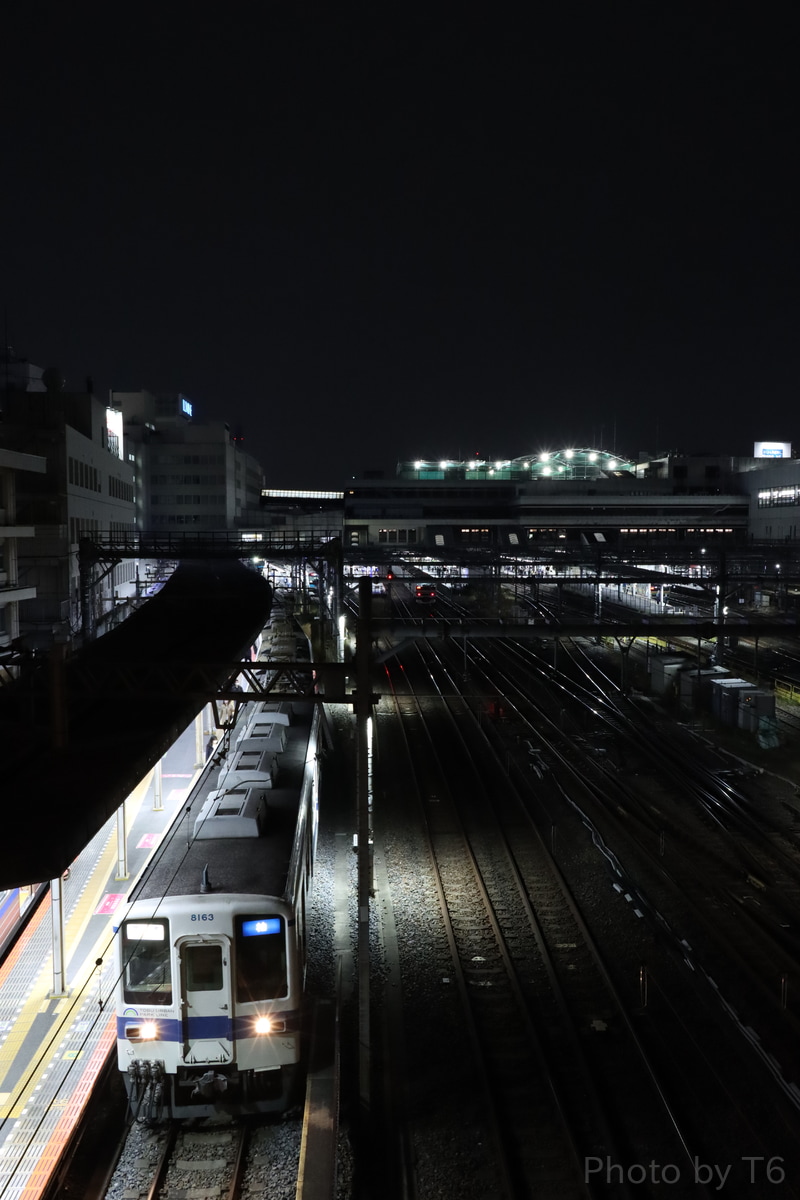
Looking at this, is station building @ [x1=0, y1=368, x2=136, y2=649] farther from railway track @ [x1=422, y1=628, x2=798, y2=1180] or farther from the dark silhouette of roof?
railway track @ [x1=422, y1=628, x2=798, y2=1180]

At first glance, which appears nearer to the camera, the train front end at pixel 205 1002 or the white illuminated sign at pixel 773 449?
the train front end at pixel 205 1002

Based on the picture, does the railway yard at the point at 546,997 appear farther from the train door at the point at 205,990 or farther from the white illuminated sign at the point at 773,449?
the white illuminated sign at the point at 773,449

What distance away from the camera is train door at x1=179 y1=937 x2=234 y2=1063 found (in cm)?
541

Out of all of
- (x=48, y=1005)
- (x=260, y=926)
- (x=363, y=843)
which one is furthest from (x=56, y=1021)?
(x=363, y=843)

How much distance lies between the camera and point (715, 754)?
14.8 m

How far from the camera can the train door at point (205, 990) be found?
17.8 feet

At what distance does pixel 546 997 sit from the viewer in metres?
7.27

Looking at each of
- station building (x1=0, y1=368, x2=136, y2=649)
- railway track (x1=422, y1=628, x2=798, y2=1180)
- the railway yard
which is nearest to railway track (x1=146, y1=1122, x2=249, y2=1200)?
the railway yard

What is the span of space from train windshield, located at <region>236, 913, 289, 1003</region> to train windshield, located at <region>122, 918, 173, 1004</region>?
0.48 metres

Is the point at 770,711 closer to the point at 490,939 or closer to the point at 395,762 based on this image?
the point at 395,762

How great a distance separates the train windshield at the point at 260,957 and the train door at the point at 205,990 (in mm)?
97

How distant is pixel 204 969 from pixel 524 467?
67.0 m

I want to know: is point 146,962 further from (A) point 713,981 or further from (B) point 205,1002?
(A) point 713,981

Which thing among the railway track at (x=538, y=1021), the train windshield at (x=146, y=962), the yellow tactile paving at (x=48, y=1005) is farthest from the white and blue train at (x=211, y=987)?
the railway track at (x=538, y=1021)
